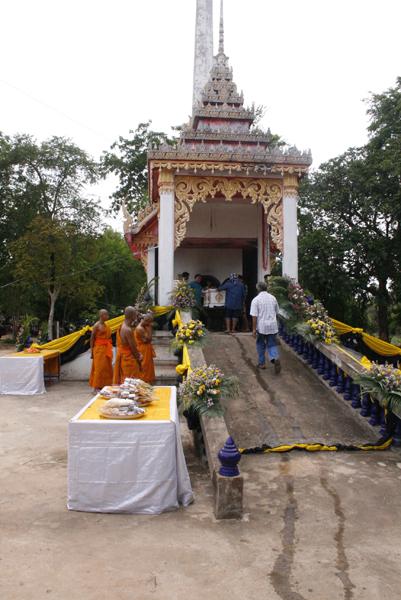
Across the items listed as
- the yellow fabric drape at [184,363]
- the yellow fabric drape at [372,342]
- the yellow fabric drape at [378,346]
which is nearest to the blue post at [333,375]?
the yellow fabric drape at [184,363]

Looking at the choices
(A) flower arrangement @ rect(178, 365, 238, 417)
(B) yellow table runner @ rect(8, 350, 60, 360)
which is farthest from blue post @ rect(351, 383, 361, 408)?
(B) yellow table runner @ rect(8, 350, 60, 360)

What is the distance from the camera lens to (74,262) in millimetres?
22922

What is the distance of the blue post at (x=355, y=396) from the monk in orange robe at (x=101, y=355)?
473 centimetres

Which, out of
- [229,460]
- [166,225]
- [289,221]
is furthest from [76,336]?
[229,460]

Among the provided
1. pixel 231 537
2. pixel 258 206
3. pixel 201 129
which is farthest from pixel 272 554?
pixel 258 206

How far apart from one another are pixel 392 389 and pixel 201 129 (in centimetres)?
842

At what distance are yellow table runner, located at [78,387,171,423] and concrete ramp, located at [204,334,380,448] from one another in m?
1.18

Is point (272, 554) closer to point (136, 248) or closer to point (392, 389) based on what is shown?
point (392, 389)

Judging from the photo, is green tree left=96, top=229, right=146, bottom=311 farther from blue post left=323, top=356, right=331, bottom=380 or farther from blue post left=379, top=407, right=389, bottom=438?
blue post left=379, top=407, right=389, bottom=438

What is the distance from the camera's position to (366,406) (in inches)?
264

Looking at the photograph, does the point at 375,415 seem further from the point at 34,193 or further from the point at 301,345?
the point at 34,193

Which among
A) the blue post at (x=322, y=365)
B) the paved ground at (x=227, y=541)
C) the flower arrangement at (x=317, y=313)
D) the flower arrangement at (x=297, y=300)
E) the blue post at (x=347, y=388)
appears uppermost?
the flower arrangement at (x=297, y=300)

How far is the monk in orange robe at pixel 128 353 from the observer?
805 cm

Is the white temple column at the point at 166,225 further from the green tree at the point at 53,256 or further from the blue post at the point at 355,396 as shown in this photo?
the green tree at the point at 53,256
